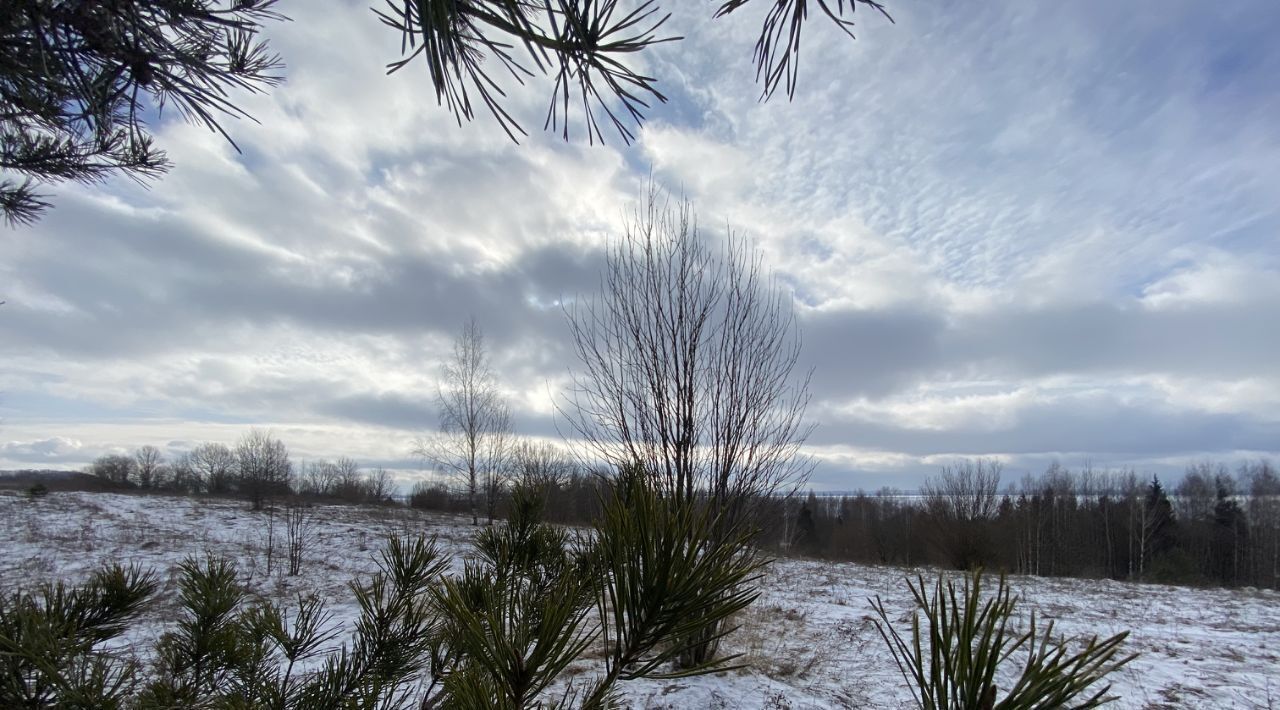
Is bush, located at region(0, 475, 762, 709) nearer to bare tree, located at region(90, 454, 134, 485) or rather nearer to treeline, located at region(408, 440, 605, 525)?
treeline, located at region(408, 440, 605, 525)

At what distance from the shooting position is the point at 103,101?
141cm

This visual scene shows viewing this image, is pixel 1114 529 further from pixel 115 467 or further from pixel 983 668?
pixel 115 467

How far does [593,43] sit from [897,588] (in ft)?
44.9

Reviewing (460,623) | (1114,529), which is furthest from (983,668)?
(1114,529)

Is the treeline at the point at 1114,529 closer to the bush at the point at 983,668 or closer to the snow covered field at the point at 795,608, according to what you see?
the snow covered field at the point at 795,608

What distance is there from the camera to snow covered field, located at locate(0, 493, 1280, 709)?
5078mm

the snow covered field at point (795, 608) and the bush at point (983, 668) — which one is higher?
the bush at point (983, 668)

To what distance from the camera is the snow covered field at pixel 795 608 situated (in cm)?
508

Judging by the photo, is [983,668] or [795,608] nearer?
[983,668]

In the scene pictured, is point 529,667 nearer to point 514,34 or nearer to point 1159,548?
point 514,34

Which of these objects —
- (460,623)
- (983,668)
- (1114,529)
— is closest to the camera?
(983,668)

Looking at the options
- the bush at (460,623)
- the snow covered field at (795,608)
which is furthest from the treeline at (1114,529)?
the bush at (460,623)

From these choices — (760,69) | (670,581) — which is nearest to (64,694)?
(670,581)

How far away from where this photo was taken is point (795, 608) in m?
9.26
